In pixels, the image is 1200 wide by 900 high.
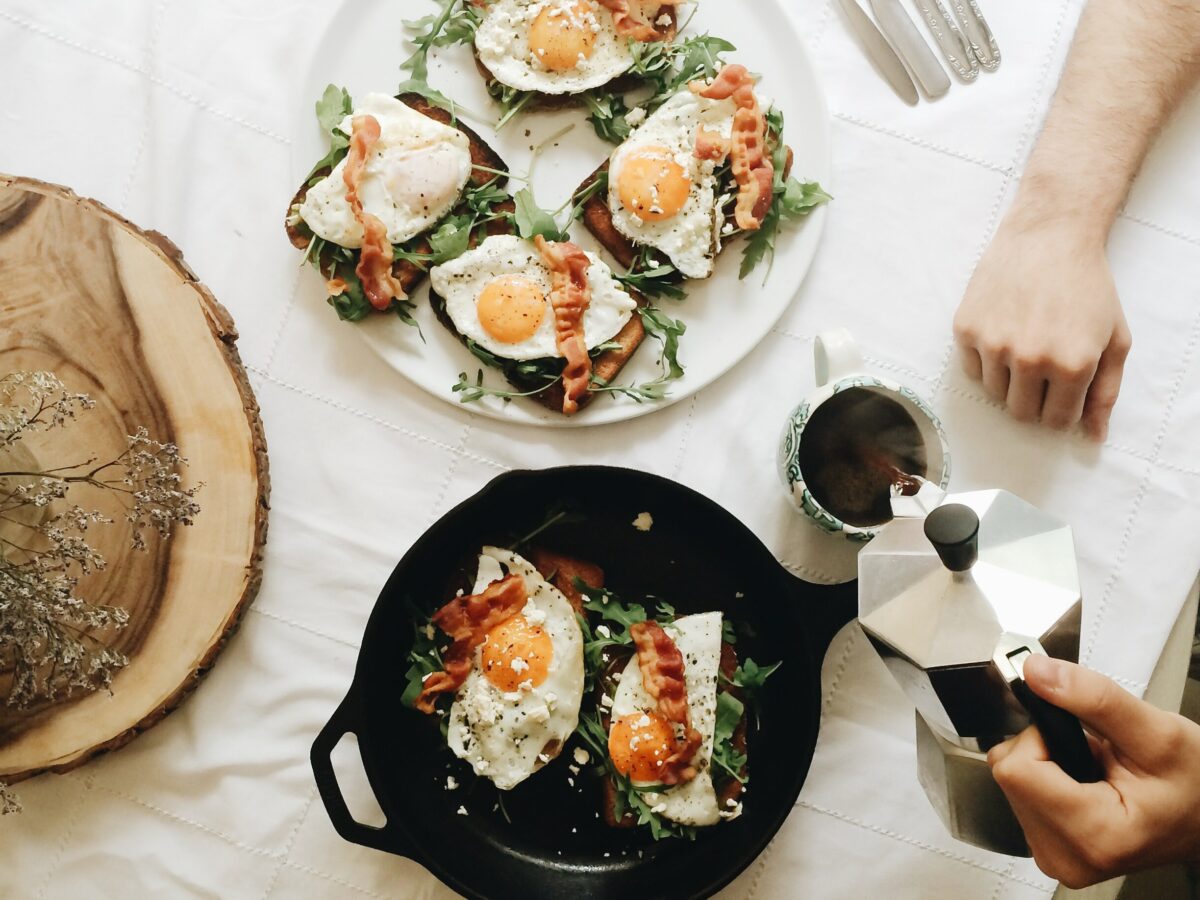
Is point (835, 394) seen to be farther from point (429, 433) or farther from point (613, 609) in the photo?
point (429, 433)

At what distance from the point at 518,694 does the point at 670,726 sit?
0.27m

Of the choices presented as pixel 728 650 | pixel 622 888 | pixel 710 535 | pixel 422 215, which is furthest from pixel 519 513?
pixel 622 888

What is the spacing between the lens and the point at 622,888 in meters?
1.71

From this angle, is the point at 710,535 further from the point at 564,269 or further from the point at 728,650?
the point at 564,269

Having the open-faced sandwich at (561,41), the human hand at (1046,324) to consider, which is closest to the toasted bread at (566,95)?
the open-faced sandwich at (561,41)

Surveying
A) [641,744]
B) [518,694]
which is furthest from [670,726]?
[518,694]

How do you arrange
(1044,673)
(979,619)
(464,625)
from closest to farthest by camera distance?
(1044,673) → (979,619) → (464,625)

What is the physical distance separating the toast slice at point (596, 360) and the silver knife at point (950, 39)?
0.77m

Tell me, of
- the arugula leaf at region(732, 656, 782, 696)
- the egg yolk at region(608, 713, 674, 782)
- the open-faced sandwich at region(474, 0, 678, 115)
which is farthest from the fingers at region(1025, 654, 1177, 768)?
the open-faced sandwich at region(474, 0, 678, 115)

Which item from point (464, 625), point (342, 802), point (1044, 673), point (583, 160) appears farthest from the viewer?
point (583, 160)

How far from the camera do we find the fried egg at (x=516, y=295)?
1.68 metres

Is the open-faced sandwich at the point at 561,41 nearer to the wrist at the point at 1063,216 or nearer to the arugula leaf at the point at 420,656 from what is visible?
the wrist at the point at 1063,216

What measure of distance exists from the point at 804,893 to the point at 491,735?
671 millimetres

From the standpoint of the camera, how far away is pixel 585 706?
172 cm
